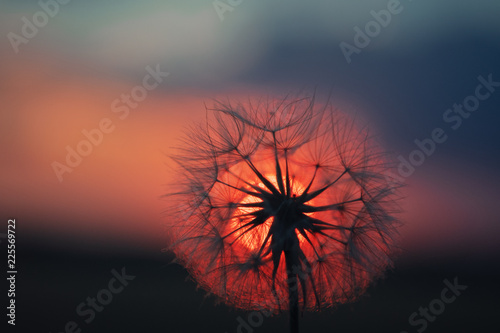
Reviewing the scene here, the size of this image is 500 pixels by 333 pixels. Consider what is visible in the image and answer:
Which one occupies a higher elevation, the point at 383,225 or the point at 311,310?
the point at 383,225

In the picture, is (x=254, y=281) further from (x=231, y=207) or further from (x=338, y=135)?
(x=338, y=135)

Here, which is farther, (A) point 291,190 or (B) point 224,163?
(B) point 224,163

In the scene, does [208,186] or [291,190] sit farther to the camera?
[208,186]

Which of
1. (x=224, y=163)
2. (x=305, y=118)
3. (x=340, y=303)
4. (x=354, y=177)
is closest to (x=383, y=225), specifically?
(x=354, y=177)

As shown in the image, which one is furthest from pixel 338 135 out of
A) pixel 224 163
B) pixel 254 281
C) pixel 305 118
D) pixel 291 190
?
pixel 254 281

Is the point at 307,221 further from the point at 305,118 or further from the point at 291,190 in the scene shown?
the point at 305,118

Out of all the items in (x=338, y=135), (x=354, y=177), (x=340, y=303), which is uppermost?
(x=338, y=135)
